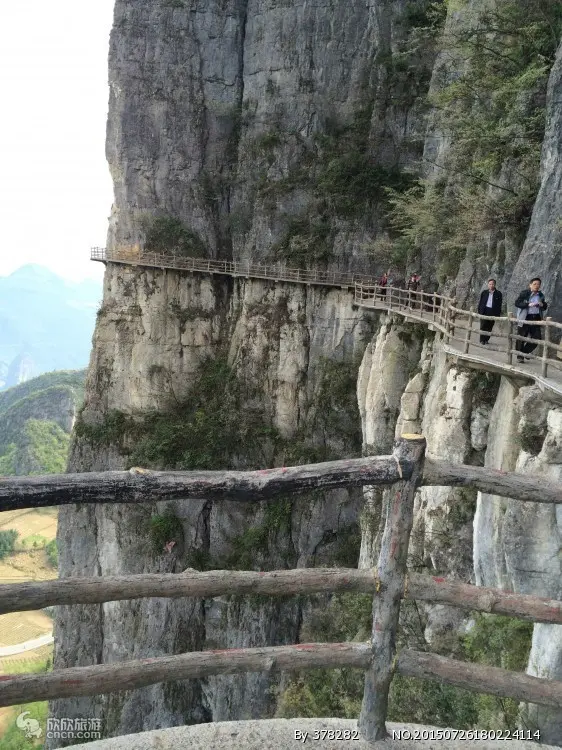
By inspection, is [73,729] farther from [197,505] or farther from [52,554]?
[52,554]

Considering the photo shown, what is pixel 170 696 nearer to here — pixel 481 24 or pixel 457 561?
pixel 457 561

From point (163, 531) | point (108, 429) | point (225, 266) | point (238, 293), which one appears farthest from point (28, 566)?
point (225, 266)

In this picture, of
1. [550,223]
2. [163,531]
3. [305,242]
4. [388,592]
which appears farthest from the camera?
[305,242]

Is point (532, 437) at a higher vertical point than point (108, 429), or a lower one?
Answer: higher

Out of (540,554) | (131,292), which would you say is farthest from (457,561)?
(131,292)

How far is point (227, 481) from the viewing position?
2.82 metres

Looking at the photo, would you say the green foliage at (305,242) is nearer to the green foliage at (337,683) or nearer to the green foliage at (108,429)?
the green foliage at (108,429)

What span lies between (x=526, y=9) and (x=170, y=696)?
27615 mm

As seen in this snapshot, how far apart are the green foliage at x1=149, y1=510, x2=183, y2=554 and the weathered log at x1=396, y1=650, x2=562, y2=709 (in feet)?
73.7

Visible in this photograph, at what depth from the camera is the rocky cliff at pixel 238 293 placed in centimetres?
2281

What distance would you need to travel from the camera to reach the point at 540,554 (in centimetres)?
675

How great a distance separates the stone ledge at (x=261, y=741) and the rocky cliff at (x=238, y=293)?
1533 cm

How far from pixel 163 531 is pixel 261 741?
73.0ft

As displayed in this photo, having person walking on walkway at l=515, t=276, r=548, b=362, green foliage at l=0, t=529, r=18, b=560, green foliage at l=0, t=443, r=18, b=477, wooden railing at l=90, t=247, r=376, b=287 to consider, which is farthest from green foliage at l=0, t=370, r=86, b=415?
person walking on walkway at l=515, t=276, r=548, b=362
